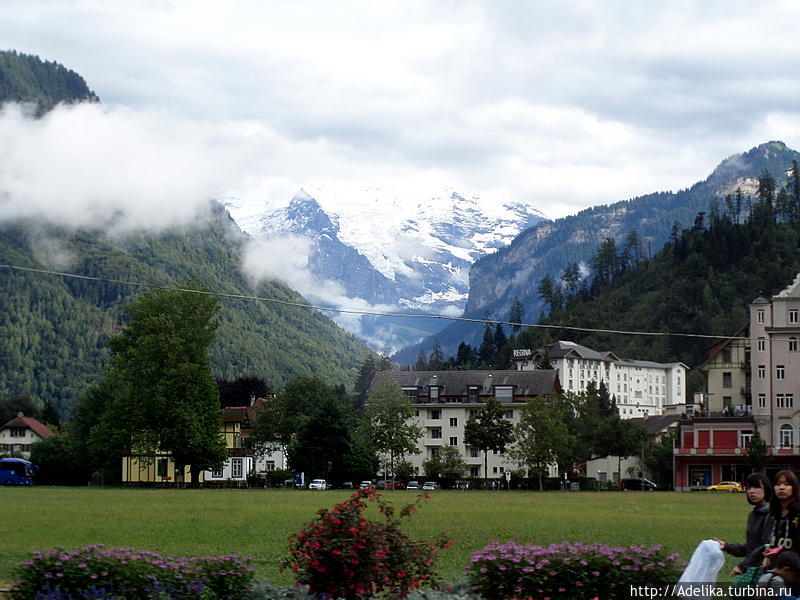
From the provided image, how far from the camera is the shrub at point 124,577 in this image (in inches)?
653

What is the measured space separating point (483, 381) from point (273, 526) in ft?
346

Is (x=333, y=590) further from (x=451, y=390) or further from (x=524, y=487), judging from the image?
(x=451, y=390)

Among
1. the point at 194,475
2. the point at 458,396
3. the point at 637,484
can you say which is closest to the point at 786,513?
the point at 194,475

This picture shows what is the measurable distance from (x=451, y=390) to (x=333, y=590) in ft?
419

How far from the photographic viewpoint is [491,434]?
11306cm

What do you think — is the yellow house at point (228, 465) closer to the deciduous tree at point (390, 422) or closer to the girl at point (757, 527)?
the deciduous tree at point (390, 422)

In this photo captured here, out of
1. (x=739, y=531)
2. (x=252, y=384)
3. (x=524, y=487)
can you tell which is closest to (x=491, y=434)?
(x=524, y=487)

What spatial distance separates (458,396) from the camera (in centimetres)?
14425

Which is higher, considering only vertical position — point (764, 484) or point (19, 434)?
point (764, 484)

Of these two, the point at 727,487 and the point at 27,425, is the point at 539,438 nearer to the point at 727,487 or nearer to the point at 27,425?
the point at 727,487

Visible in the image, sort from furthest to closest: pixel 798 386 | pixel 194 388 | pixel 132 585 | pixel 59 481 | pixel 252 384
Answer: pixel 252 384 → pixel 59 481 → pixel 798 386 → pixel 194 388 → pixel 132 585

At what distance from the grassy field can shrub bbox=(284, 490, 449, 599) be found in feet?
16.1

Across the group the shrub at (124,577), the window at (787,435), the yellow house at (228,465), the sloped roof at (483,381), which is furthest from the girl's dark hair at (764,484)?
the sloped roof at (483,381)

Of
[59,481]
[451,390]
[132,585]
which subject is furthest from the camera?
[451,390]
